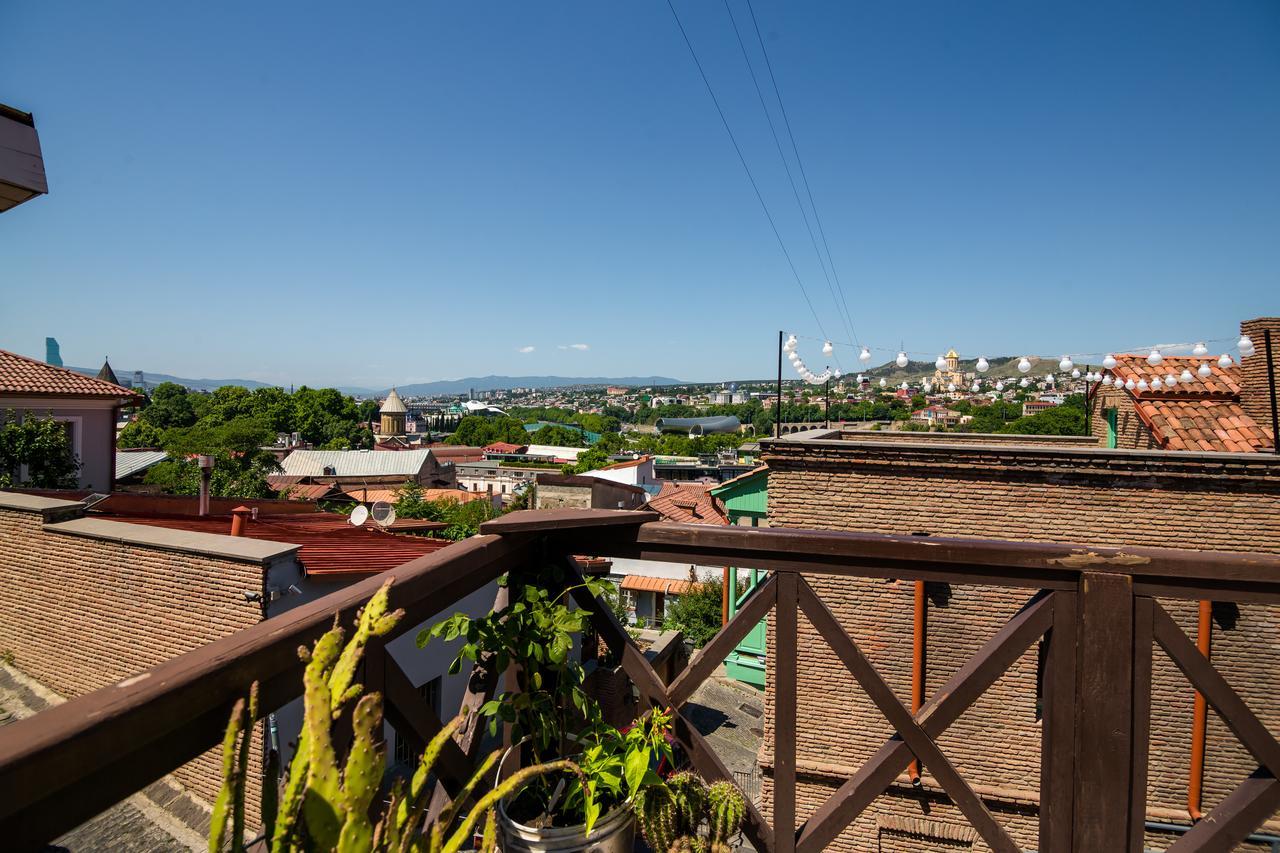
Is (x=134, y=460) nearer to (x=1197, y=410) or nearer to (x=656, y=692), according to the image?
(x=656, y=692)

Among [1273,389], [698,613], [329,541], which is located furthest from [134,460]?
[1273,389]

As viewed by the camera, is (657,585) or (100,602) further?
(657,585)

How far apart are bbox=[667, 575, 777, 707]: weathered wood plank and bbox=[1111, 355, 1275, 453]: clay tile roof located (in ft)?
34.4

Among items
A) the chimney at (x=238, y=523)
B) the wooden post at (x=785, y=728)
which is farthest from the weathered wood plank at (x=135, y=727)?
the chimney at (x=238, y=523)

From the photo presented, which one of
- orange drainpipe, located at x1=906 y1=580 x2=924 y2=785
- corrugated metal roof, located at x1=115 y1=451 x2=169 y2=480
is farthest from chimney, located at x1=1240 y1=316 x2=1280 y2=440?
corrugated metal roof, located at x1=115 y1=451 x2=169 y2=480

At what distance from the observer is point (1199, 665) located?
151 cm

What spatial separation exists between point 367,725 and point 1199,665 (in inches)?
65.7

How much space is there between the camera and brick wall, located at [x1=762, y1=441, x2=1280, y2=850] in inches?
305

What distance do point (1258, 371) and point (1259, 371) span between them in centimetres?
1

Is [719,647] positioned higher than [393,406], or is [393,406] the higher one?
[719,647]

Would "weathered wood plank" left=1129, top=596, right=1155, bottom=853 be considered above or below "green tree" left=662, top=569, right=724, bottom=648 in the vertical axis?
above

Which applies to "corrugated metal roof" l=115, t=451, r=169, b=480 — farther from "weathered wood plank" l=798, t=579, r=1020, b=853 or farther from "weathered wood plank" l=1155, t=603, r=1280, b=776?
"weathered wood plank" l=1155, t=603, r=1280, b=776

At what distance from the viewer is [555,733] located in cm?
179

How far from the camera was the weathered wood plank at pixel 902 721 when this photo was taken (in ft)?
5.44
